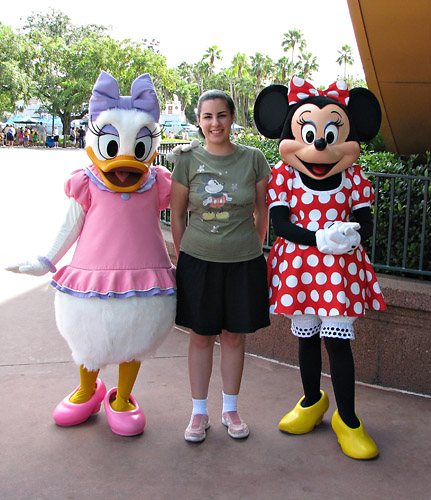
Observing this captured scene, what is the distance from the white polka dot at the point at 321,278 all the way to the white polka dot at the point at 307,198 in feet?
1.27

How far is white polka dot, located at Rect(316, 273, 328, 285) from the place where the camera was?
3217 millimetres

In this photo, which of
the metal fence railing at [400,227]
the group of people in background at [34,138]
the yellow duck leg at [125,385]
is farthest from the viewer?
the group of people in background at [34,138]

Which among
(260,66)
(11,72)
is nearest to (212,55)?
(260,66)

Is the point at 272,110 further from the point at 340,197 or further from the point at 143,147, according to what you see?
the point at 143,147

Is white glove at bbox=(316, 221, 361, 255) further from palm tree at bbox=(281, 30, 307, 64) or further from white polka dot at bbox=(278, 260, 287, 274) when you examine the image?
palm tree at bbox=(281, 30, 307, 64)

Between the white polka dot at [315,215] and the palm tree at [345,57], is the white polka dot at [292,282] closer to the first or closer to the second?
the white polka dot at [315,215]

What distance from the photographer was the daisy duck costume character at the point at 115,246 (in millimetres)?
3191

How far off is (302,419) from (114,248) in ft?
4.79

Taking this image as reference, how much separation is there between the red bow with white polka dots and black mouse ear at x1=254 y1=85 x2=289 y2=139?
7 cm

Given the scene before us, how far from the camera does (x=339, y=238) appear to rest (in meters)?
3.04

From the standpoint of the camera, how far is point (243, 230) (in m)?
3.29

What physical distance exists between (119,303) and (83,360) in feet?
1.30

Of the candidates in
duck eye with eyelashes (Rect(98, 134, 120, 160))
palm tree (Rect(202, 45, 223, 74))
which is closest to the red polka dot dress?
duck eye with eyelashes (Rect(98, 134, 120, 160))

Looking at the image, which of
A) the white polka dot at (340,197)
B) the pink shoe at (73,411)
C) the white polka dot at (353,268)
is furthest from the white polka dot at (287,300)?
the pink shoe at (73,411)
